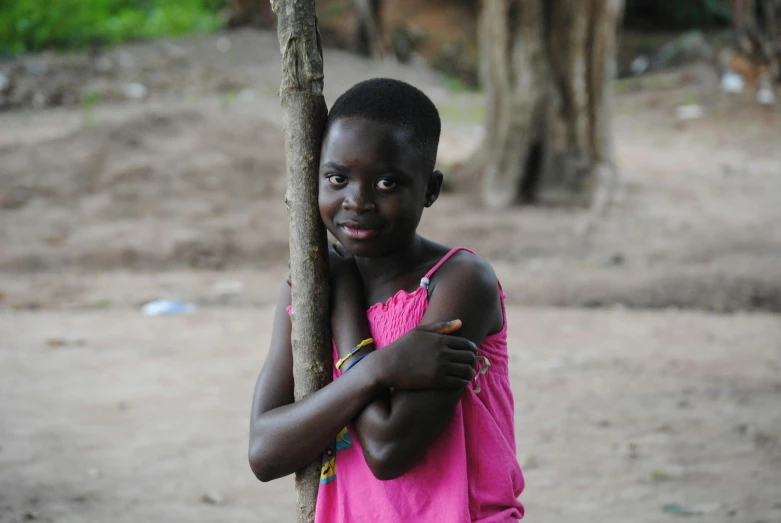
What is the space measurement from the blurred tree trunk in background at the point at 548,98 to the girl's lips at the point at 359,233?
726 centimetres

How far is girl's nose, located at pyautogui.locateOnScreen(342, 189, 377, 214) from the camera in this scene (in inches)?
66.2

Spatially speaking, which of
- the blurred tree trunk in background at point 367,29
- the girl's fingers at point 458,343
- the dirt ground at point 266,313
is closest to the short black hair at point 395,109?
the girl's fingers at point 458,343

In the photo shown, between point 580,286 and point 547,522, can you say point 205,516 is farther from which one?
point 580,286

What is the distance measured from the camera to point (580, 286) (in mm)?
6711

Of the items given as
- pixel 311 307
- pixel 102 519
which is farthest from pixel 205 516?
pixel 311 307

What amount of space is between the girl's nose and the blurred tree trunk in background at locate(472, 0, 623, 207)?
23.8 ft

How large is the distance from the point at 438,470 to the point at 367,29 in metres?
15.8

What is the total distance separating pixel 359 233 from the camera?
5.61 ft

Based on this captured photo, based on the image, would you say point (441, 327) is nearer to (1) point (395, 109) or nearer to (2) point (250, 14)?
(1) point (395, 109)

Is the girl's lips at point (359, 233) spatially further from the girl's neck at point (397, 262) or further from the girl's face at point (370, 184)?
the girl's neck at point (397, 262)

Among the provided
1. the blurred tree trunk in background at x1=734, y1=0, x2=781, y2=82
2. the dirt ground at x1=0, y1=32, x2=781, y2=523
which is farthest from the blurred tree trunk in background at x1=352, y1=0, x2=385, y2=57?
the blurred tree trunk in background at x1=734, y1=0, x2=781, y2=82

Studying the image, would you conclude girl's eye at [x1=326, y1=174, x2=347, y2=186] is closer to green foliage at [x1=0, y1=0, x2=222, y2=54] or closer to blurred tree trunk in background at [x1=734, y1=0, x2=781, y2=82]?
blurred tree trunk in background at [x1=734, y1=0, x2=781, y2=82]

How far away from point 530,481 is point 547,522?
41cm

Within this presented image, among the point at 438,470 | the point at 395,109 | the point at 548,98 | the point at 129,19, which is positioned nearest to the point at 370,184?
the point at 395,109
